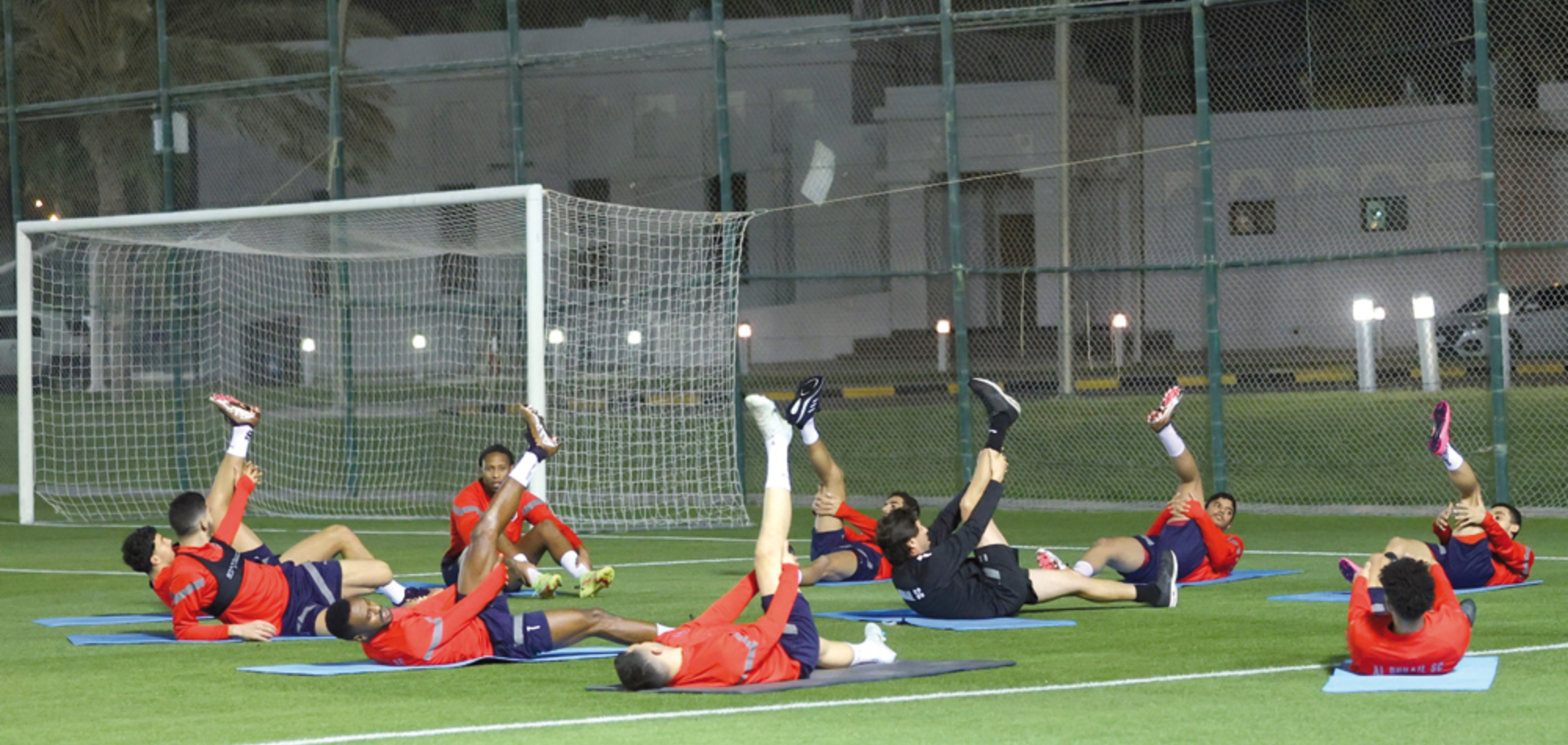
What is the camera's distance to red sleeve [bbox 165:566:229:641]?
36.8 ft

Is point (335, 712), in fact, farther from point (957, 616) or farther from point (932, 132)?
point (932, 132)

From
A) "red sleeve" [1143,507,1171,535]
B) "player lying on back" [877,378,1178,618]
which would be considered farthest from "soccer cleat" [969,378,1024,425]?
"red sleeve" [1143,507,1171,535]

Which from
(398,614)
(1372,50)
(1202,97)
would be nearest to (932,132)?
(1372,50)

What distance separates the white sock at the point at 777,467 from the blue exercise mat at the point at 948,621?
1980 millimetres

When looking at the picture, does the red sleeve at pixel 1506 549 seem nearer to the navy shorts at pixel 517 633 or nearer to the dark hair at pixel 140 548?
the navy shorts at pixel 517 633

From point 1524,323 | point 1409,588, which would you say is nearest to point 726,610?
point 1409,588

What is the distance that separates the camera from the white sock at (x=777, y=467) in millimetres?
9977

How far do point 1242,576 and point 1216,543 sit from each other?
22.1 inches

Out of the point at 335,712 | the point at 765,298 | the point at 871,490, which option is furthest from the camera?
the point at 765,298

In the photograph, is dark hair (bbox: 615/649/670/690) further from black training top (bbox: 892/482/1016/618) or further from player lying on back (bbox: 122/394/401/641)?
player lying on back (bbox: 122/394/401/641)

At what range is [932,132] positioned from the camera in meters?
29.3

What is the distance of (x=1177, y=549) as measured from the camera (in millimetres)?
13492

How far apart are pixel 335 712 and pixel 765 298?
17107mm

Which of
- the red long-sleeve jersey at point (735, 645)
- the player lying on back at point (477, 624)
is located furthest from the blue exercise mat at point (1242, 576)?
the red long-sleeve jersey at point (735, 645)
